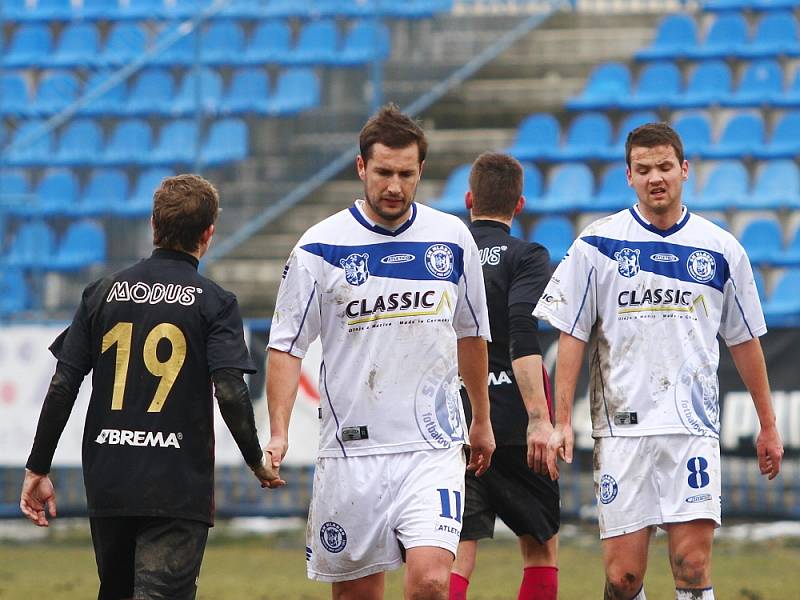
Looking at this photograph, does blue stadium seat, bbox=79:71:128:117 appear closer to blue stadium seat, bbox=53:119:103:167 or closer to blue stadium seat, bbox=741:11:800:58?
blue stadium seat, bbox=53:119:103:167

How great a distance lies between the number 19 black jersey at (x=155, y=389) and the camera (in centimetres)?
540

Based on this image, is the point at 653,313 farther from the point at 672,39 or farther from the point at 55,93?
the point at 55,93

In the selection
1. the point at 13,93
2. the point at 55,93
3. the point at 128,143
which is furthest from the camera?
the point at 13,93

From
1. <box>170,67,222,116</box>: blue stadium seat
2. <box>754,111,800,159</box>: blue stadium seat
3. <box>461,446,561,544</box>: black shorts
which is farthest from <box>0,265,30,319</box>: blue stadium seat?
<box>461,446,561,544</box>: black shorts

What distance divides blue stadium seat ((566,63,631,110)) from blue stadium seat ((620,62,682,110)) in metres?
0.13

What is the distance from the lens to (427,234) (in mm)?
5801

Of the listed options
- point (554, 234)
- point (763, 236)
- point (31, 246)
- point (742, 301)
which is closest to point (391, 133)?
point (742, 301)

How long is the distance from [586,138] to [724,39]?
7.32ft

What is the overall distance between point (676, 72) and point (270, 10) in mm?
5075

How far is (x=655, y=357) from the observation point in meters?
6.14

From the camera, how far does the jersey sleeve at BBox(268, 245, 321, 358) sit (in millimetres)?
5766

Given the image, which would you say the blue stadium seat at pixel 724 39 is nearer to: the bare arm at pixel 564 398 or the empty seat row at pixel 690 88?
the empty seat row at pixel 690 88

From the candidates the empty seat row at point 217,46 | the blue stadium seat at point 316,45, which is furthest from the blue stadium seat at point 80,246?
the blue stadium seat at point 316,45

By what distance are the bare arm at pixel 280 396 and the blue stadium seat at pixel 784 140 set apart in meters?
11.0
